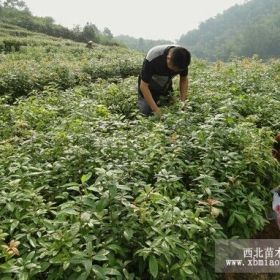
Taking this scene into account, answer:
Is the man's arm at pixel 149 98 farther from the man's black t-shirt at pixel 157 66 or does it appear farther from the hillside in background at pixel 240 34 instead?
the hillside in background at pixel 240 34

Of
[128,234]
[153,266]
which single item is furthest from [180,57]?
[153,266]

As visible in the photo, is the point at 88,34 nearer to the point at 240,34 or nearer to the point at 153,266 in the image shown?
the point at 153,266

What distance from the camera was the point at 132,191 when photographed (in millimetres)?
2785

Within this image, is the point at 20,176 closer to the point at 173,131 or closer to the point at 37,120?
the point at 173,131

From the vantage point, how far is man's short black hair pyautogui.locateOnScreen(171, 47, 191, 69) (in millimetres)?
4602

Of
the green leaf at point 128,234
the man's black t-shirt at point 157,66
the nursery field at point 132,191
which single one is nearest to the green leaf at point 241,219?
the nursery field at point 132,191

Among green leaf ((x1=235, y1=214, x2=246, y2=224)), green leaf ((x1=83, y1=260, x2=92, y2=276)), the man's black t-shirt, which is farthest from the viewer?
the man's black t-shirt

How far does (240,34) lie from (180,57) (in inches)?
3400

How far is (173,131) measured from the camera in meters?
3.88

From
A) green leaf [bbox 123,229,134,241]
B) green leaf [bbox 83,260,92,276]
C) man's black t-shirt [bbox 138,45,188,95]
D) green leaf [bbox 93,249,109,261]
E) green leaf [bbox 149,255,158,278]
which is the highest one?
man's black t-shirt [bbox 138,45,188,95]

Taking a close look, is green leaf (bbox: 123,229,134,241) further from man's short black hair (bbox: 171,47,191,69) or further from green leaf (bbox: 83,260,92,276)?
man's short black hair (bbox: 171,47,191,69)

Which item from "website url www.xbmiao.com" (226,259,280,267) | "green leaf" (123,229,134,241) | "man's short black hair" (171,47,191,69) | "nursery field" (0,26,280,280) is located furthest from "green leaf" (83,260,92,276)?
"man's short black hair" (171,47,191,69)

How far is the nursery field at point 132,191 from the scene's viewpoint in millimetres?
2217

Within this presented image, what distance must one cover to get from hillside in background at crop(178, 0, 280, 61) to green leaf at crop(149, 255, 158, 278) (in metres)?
54.5
